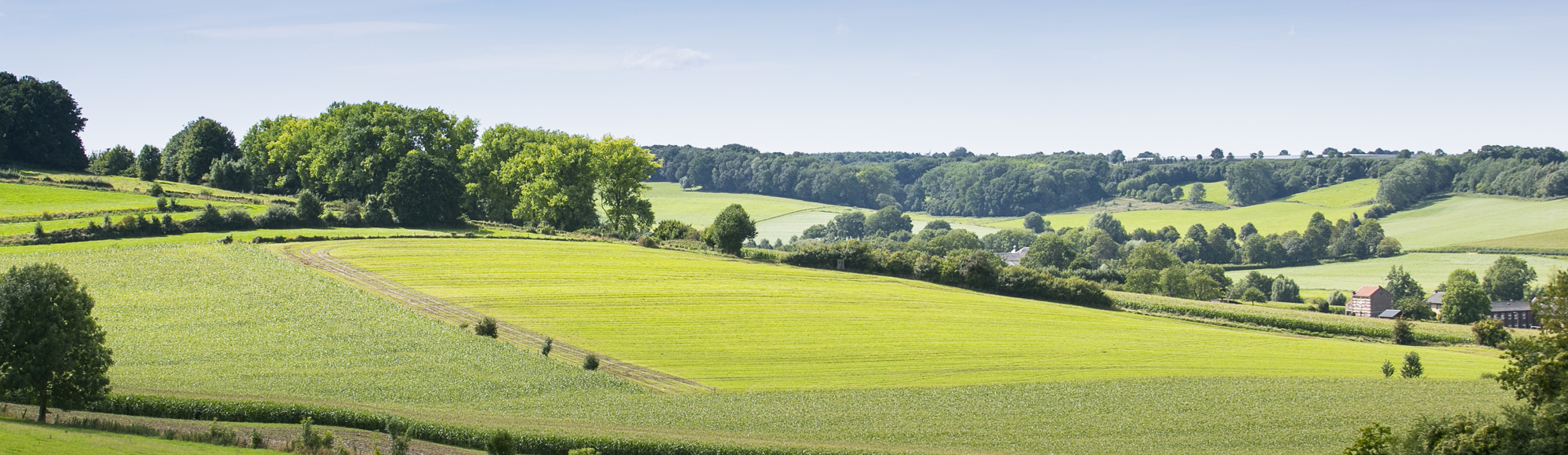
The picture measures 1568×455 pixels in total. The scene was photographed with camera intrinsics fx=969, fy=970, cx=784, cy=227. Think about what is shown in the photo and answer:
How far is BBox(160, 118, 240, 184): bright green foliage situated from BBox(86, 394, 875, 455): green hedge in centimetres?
7709

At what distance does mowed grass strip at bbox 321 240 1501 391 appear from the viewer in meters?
47.0

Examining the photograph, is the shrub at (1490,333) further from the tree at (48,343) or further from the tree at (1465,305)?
the tree at (48,343)

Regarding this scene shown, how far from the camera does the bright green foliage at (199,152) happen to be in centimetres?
10206

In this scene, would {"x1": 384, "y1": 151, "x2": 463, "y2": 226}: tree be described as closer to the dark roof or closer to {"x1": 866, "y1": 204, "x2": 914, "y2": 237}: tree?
{"x1": 866, "y1": 204, "x2": 914, "y2": 237}: tree

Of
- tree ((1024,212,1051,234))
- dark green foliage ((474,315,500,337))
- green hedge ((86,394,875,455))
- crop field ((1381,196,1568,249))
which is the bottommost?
green hedge ((86,394,875,455))

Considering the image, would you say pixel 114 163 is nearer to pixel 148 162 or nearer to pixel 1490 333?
pixel 148 162

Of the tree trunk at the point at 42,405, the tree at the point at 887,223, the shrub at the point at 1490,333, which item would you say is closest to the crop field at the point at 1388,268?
the shrub at the point at 1490,333

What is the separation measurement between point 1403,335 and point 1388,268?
7172 centimetres

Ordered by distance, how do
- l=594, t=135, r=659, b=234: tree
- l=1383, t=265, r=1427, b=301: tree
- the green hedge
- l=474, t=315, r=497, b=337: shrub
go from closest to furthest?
the green hedge → l=474, t=315, r=497, b=337: shrub → l=594, t=135, r=659, b=234: tree → l=1383, t=265, r=1427, b=301: tree

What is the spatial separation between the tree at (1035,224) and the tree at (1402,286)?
270ft

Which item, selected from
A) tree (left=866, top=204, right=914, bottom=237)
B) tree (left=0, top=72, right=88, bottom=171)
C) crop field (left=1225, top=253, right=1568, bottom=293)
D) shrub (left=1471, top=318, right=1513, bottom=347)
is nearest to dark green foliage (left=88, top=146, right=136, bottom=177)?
tree (left=0, top=72, right=88, bottom=171)

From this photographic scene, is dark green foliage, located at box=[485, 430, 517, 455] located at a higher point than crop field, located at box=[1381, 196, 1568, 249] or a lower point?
lower

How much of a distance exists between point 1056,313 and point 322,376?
45372 millimetres

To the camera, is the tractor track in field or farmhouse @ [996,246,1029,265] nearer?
the tractor track in field
